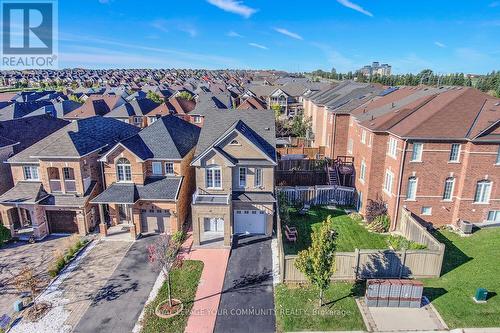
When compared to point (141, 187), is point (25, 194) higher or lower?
lower

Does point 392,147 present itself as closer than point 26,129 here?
Yes

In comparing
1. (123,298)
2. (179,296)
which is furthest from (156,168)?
(179,296)

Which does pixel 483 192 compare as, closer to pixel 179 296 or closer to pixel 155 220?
pixel 179 296

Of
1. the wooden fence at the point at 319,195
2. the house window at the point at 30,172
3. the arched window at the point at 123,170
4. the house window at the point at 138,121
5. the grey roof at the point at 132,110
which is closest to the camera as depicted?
the arched window at the point at 123,170

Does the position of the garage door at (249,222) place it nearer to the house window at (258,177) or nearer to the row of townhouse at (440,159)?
the house window at (258,177)

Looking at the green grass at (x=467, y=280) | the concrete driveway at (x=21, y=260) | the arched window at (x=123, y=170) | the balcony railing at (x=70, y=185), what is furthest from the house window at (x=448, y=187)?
the balcony railing at (x=70, y=185)

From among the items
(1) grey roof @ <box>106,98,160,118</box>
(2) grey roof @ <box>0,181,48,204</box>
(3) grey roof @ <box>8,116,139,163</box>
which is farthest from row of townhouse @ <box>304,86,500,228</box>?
(1) grey roof @ <box>106,98,160,118</box>

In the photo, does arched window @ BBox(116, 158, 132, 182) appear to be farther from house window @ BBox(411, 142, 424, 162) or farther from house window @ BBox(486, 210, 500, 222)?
house window @ BBox(486, 210, 500, 222)
